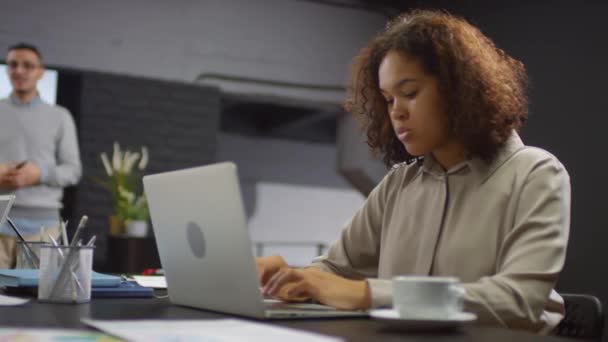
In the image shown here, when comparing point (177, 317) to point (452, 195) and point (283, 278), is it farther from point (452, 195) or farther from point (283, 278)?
point (452, 195)

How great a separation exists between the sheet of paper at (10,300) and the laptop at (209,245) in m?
0.25

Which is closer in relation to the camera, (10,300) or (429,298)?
(429,298)

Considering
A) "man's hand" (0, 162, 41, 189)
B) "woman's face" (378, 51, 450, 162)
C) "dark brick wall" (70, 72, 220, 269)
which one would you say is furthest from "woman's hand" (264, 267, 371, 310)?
"dark brick wall" (70, 72, 220, 269)

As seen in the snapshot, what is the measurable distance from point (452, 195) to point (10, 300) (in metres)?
0.85

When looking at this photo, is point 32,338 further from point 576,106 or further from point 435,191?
point 576,106

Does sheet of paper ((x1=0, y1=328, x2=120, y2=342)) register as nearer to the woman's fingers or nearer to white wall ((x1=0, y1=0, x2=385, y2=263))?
the woman's fingers

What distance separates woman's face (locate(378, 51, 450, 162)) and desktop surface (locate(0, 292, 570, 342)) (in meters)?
0.53

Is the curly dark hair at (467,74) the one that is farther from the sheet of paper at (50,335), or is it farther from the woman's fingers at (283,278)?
the sheet of paper at (50,335)

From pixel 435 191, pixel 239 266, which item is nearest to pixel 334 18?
pixel 435 191

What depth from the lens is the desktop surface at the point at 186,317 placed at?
991 millimetres

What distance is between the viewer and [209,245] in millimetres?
1194

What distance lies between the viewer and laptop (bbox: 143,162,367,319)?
1.09 metres

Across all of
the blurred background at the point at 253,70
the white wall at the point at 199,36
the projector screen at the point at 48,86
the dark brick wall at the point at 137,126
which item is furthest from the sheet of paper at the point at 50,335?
the white wall at the point at 199,36

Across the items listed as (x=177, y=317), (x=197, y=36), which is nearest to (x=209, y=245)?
(x=177, y=317)
